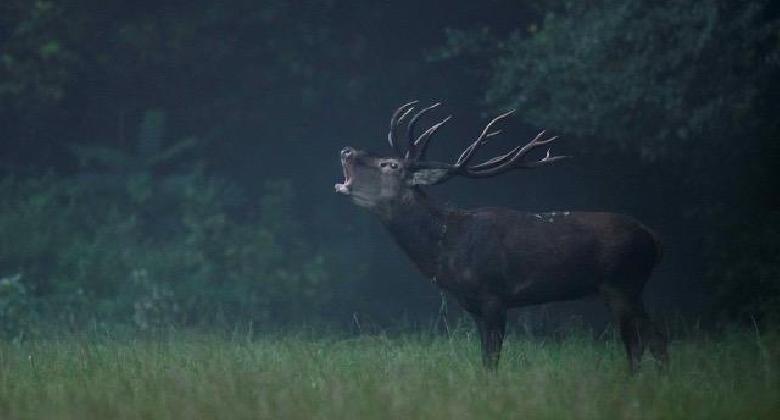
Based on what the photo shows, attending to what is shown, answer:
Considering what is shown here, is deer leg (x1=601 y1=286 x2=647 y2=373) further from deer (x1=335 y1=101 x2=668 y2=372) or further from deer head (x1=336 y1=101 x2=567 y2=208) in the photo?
deer head (x1=336 y1=101 x2=567 y2=208)

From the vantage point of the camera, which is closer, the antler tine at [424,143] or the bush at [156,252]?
the antler tine at [424,143]

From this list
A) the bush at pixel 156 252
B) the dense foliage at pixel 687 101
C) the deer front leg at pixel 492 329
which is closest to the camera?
the deer front leg at pixel 492 329

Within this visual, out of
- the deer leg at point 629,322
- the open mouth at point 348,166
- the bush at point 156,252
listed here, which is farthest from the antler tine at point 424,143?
the bush at point 156,252

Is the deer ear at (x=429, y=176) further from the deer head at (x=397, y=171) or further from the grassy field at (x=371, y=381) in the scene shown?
the grassy field at (x=371, y=381)

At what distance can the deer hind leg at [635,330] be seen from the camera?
9.38 meters

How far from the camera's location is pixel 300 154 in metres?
17.9

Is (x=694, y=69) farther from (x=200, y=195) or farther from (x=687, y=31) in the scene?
(x=200, y=195)

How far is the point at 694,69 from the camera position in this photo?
11.8 metres

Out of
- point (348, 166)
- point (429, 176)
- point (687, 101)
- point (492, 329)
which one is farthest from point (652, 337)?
point (687, 101)

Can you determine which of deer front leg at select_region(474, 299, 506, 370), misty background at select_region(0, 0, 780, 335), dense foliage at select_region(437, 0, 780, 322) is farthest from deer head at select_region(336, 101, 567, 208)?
misty background at select_region(0, 0, 780, 335)

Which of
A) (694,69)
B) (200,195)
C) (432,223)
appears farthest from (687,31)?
(200,195)

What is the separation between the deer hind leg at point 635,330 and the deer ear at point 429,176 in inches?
68.4

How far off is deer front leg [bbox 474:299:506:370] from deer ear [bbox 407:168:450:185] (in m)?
1.19

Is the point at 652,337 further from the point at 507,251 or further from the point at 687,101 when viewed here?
the point at 687,101
